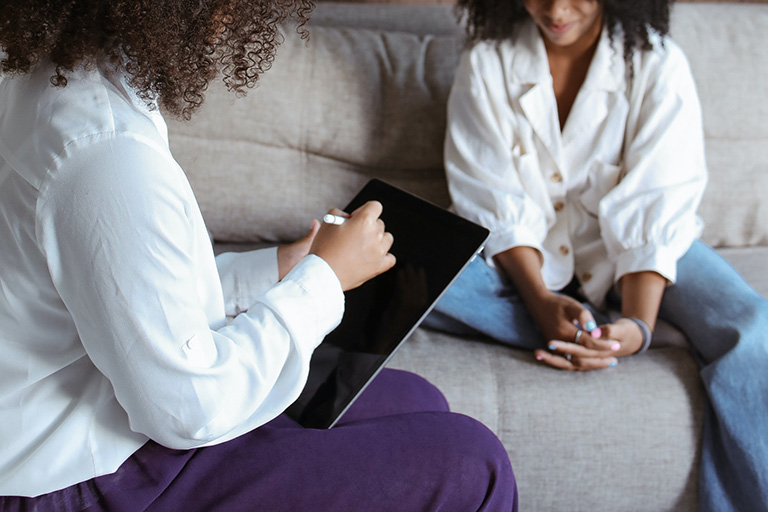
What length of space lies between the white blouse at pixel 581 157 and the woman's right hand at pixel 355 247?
56 centimetres

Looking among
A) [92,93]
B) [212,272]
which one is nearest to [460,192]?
[212,272]

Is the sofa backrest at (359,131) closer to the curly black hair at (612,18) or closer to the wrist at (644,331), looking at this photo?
the curly black hair at (612,18)

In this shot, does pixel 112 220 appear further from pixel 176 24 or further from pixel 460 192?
pixel 460 192

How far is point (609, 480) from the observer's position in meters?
1.22

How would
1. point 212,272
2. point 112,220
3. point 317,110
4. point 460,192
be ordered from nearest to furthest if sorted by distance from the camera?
point 112,220 → point 212,272 → point 460,192 → point 317,110

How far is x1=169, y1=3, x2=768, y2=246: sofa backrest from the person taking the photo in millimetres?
1589

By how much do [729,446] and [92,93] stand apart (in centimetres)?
103

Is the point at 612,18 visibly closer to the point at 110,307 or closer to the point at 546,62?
the point at 546,62

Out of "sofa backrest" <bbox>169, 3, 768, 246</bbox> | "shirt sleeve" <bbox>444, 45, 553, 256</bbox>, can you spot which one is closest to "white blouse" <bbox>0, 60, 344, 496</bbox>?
"shirt sleeve" <bbox>444, 45, 553, 256</bbox>

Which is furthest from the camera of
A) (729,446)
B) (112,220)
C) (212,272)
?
(729,446)

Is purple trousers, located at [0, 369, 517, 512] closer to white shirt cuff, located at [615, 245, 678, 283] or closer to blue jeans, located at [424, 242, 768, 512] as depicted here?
blue jeans, located at [424, 242, 768, 512]

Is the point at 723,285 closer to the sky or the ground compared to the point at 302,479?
closer to the ground

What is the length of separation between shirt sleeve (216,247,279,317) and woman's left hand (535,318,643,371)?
19.2 inches

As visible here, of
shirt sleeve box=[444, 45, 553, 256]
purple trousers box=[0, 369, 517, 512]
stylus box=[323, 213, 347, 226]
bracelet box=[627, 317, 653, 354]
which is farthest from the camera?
shirt sleeve box=[444, 45, 553, 256]
